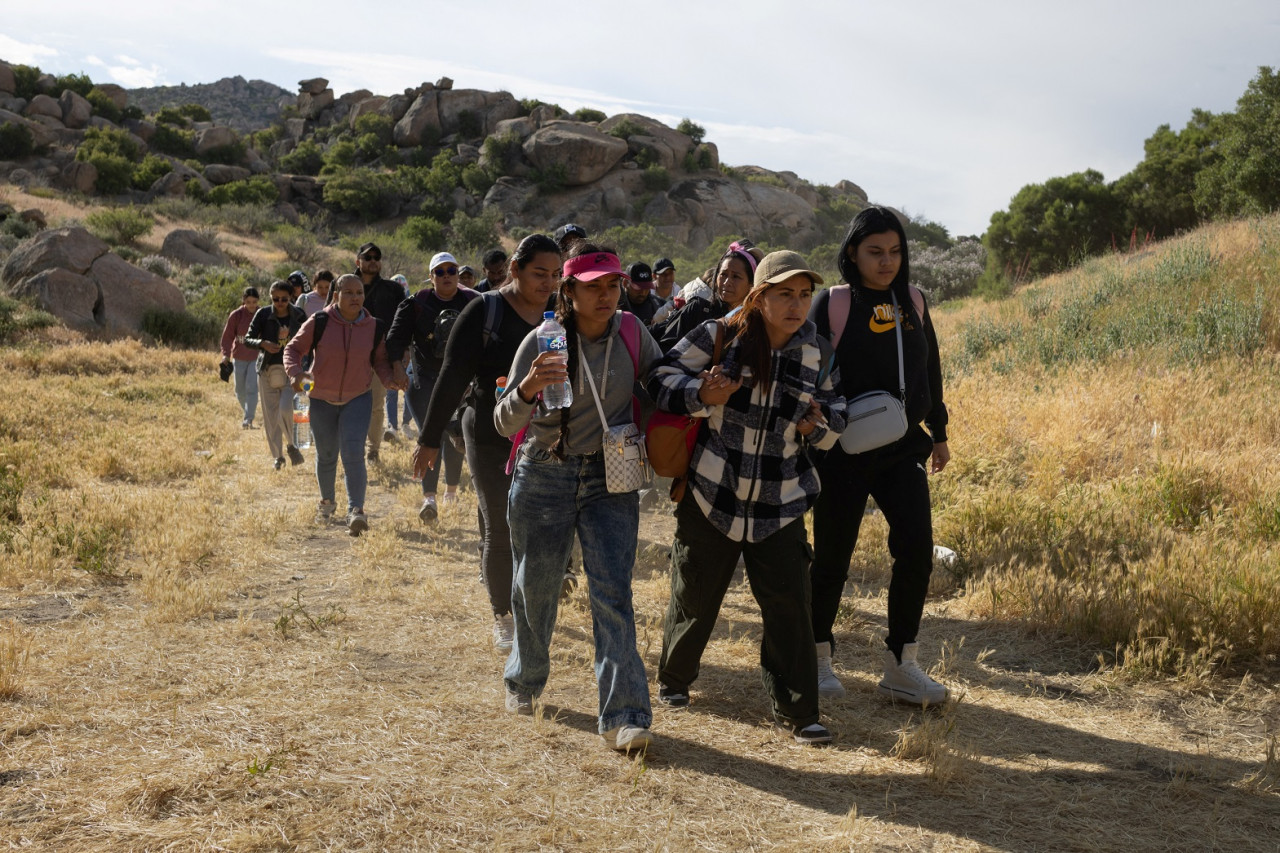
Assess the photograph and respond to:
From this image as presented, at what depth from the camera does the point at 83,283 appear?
70.5ft

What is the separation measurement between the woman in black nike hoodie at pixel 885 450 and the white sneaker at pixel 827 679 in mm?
238

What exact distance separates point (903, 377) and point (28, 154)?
5669cm

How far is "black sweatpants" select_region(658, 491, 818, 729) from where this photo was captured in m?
4.08

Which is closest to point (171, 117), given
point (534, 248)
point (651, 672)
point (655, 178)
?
point (655, 178)

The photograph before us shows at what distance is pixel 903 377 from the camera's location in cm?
445

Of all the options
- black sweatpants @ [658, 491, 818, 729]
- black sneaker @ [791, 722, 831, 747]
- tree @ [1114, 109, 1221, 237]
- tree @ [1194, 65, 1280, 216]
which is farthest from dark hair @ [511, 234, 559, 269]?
tree @ [1114, 109, 1221, 237]

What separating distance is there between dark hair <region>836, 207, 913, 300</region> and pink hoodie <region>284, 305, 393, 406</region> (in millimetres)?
4589

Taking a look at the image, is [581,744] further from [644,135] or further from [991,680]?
[644,135]

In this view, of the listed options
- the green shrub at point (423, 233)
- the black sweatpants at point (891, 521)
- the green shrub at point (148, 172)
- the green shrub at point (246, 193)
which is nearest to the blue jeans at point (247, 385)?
the black sweatpants at point (891, 521)

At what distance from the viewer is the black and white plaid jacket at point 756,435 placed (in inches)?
158

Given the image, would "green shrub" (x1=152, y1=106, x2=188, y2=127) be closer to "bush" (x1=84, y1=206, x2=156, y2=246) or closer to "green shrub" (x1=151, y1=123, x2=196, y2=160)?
"green shrub" (x1=151, y1=123, x2=196, y2=160)

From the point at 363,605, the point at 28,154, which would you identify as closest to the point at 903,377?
the point at 363,605

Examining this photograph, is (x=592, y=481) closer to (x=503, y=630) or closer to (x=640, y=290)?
(x=503, y=630)

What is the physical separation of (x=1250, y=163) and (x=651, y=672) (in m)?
24.3
